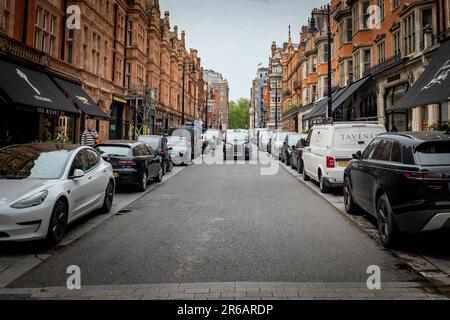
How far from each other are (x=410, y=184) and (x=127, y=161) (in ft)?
28.0

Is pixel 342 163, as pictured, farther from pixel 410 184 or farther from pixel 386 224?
pixel 410 184

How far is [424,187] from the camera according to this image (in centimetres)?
535

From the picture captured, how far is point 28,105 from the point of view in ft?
45.1

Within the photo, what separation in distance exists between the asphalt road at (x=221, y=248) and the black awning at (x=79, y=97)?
39.3 ft

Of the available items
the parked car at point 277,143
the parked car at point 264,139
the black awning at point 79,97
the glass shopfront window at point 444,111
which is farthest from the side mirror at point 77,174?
the parked car at point 264,139

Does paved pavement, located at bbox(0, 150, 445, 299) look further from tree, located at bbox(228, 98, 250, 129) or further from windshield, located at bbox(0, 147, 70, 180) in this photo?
tree, located at bbox(228, 98, 250, 129)

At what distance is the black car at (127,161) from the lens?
11906 millimetres

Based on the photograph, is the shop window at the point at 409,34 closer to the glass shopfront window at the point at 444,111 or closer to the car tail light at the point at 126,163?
the glass shopfront window at the point at 444,111

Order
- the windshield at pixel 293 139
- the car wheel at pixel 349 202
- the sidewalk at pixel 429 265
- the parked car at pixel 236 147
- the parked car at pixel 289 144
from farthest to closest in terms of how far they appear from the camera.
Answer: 1. the parked car at pixel 236 147
2. the windshield at pixel 293 139
3. the parked car at pixel 289 144
4. the car wheel at pixel 349 202
5. the sidewalk at pixel 429 265

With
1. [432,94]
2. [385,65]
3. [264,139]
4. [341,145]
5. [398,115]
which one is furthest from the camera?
[264,139]

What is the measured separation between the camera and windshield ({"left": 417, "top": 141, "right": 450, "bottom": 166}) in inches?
218

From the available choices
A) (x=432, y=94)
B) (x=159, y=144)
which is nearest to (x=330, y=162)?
(x=432, y=94)
